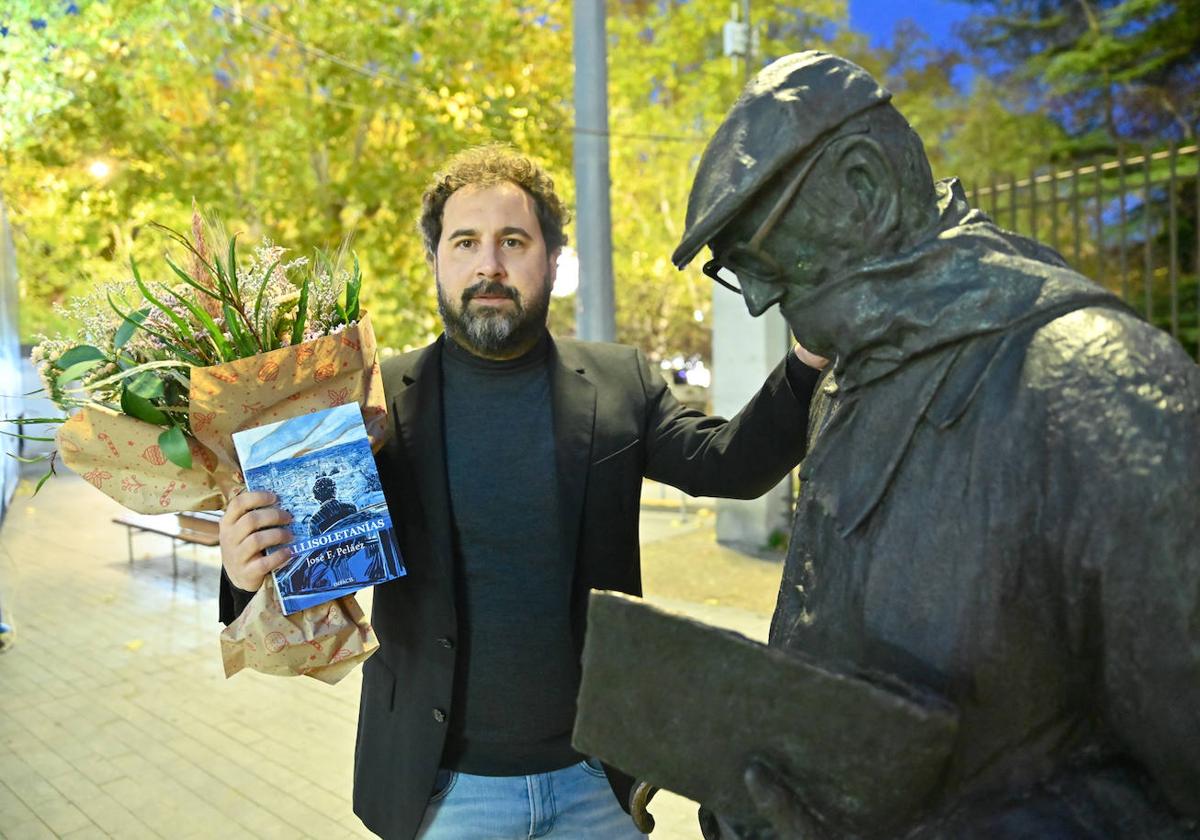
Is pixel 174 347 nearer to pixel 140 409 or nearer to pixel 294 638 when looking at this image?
pixel 140 409

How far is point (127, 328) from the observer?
6.96 ft

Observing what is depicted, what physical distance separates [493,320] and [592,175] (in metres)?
4.95

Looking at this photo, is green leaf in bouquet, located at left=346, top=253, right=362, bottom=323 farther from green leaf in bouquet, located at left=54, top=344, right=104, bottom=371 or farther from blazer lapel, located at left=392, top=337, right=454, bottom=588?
green leaf in bouquet, located at left=54, top=344, right=104, bottom=371

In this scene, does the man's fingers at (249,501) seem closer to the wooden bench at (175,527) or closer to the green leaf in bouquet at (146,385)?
the green leaf in bouquet at (146,385)

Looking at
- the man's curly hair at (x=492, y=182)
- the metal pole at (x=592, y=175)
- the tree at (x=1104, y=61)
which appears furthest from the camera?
the tree at (x=1104, y=61)

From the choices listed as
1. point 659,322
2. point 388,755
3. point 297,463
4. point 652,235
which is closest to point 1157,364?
point 297,463

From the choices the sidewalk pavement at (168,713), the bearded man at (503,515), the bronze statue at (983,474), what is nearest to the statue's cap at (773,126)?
the bronze statue at (983,474)

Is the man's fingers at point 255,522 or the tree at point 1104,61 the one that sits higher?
the tree at point 1104,61

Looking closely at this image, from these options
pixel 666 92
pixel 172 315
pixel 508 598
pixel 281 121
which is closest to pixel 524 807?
pixel 508 598

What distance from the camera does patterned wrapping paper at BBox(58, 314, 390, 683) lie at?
2.08 metres

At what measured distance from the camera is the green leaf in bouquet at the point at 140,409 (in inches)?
81.5

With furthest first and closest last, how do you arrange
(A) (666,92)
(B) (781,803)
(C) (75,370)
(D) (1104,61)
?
(A) (666,92), (D) (1104,61), (C) (75,370), (B) (781,803)

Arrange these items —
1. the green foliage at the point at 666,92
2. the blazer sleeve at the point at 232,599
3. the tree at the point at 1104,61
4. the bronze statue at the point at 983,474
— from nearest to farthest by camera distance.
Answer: the bronze statue at the point at 983,474 < the blazer sleeve at the point at 232,599 < the tree at the point at 1104,61 < the green foliage at the point at 666,92

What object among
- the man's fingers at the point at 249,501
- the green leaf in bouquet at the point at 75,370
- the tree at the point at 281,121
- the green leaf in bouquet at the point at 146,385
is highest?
the tree at the point at 281,121
